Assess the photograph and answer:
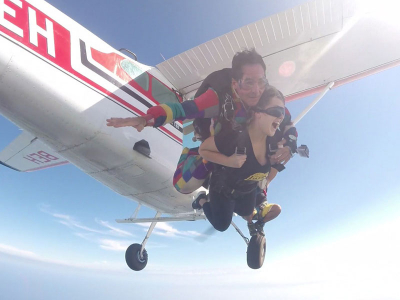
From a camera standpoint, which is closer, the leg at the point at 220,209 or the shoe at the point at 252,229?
the leg at the point at 220,209

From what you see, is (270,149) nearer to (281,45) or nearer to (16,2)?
(281,45)

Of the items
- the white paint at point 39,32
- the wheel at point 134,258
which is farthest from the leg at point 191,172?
the wheel at point 134,258

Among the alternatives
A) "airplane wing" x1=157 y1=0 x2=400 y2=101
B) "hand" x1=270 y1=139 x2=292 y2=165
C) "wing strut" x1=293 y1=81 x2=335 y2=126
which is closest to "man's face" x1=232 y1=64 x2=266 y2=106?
"hand" x1=270 y1=139 x2=292 y2=165

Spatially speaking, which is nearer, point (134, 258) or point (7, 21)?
point (7, 21)

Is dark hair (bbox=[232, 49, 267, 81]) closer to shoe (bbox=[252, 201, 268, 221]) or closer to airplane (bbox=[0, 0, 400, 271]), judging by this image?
airplane (bbox=[0, 0, 400, 271])

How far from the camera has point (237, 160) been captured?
1659 mm

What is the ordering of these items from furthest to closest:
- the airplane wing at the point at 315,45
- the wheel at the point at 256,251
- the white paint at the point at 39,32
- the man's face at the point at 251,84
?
the airplane wing at the point at 315,45
the white paint at the point at 39,32
the wheel at the point at 256,251
the man's face at the point at 251,84

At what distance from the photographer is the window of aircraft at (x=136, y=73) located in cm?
384

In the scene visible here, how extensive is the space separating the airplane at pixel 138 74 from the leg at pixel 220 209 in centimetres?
51

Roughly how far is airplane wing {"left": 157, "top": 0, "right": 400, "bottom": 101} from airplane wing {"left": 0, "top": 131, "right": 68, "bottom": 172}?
11.8 ft

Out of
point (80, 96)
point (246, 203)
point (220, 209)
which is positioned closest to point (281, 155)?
point (246, 203)

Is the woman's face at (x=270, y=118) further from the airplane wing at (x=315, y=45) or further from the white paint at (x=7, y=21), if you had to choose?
the white paint at (x=7, y=21)

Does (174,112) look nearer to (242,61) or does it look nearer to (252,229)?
(242,61)

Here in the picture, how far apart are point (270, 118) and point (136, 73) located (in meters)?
3.06
